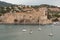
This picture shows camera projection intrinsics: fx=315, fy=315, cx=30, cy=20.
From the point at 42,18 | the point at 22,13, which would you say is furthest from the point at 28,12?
the point at 42,18

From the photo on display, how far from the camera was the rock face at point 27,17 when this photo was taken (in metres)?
53.1

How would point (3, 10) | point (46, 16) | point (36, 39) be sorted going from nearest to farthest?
1. point (36, 39)
2. point (46, 16)
3. point (3, 10)

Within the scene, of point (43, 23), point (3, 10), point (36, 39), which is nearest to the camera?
point (36, 39)

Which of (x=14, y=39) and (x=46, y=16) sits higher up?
(x=14, y=39)

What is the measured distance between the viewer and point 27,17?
55094 mm

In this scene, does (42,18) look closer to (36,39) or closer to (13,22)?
(13,22)

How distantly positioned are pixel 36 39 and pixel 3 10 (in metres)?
35.9

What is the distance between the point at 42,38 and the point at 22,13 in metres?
31.5

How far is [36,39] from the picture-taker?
26.3m

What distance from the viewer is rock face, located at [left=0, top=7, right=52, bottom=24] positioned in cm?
5313

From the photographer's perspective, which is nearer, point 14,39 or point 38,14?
point 14,39

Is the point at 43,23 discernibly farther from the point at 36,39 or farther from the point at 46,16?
the point at 36,39

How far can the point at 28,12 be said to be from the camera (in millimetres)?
58281

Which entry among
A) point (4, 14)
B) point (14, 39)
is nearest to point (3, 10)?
point (4, 14)
